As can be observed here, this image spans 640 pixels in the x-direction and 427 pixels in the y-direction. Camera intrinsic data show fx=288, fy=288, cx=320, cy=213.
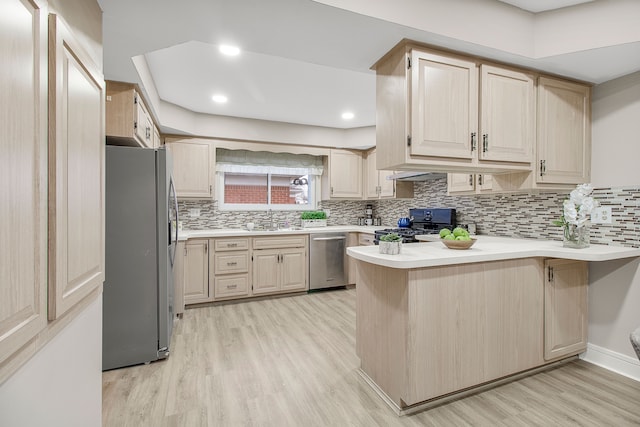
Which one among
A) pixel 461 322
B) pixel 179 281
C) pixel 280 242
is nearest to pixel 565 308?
pixel 461 322

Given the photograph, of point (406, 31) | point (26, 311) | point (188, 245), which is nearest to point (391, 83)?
point (406, 31)

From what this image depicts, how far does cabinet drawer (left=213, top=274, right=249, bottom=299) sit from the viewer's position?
140 inches

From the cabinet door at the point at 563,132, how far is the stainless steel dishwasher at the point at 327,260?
2.56 meters

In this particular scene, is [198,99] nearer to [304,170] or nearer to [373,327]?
[304,170]

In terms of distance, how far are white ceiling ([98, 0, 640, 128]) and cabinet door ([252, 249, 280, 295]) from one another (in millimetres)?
1960

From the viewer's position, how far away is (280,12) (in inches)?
56.4

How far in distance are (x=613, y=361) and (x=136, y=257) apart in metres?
3.60

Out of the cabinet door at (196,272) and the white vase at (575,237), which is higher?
the white vase at (575,237)

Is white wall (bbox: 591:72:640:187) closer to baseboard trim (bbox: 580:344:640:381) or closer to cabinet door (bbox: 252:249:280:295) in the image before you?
baseboard trim (bbox: 580:344:640:381)

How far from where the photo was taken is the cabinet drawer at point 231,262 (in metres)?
3.55

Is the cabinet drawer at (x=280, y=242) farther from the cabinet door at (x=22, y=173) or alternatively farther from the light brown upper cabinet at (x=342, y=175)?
the cabinet door at (x=22, y=173)

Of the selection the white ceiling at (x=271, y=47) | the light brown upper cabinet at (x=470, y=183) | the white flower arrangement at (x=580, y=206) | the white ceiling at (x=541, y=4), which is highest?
the white ceiling at (x=541, y=4)

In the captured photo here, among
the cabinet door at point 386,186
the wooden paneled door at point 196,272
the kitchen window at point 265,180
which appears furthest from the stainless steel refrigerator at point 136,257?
the cabinet door at point 386,186

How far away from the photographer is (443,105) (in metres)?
1.80
